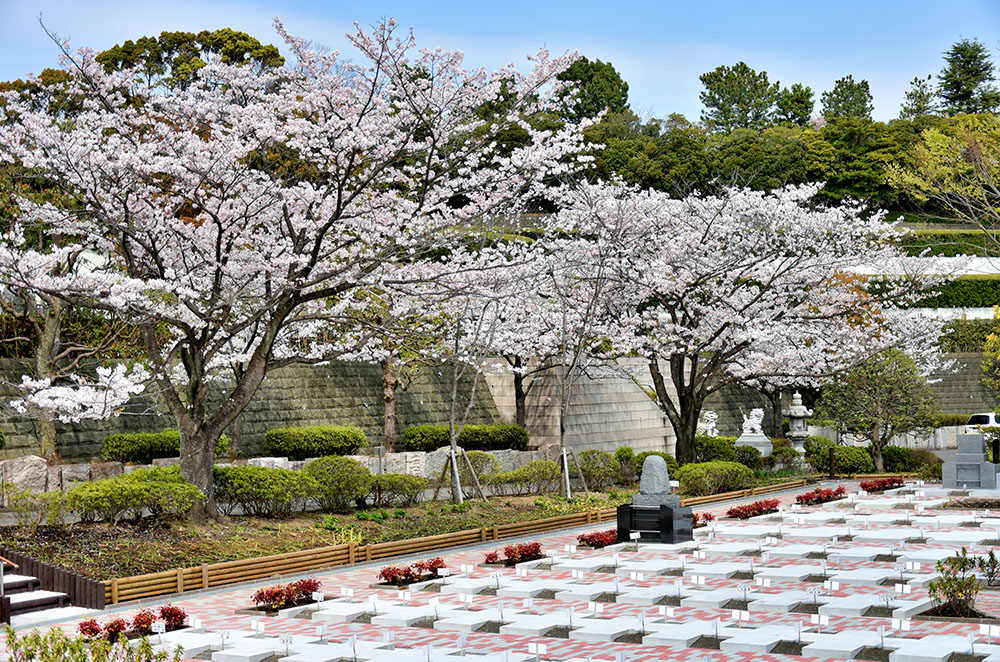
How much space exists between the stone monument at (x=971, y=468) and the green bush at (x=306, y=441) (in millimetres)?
16633

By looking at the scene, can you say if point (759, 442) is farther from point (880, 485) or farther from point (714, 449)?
point (880, 485)

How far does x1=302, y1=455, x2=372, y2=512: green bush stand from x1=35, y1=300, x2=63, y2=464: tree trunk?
5782 mm

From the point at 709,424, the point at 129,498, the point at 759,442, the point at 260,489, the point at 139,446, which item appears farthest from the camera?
the point at 709,424

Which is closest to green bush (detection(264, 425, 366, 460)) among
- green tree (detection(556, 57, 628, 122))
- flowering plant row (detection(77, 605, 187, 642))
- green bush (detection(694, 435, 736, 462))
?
green bush (detection(694, 435, 736, 462))

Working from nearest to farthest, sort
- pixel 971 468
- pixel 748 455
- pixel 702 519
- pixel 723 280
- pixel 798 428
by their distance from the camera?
pixel 702 519, pixel 723 280, pixel 971 468, pixel 748 455, pixel 798 428

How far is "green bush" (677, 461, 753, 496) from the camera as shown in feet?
88.9

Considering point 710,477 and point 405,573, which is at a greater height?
point 710,477

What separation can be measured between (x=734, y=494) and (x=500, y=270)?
12.9 metres

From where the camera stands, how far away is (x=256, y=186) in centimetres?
1730

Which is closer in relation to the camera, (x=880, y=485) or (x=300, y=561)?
(x=300, y=561)

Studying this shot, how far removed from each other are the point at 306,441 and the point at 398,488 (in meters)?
4.37

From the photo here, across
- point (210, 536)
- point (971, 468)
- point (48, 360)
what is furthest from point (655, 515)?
point (971, 468)

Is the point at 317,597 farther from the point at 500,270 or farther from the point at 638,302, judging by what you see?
the point at 638,302

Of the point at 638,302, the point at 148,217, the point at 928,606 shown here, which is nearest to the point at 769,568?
the point at 928,606
